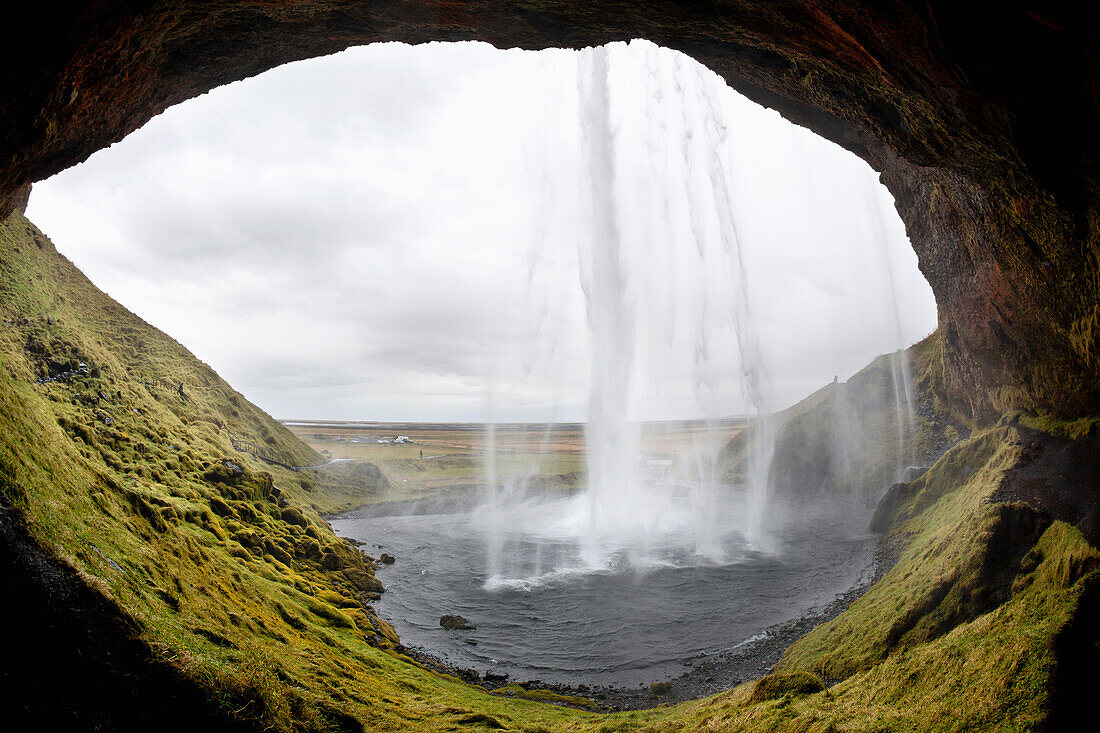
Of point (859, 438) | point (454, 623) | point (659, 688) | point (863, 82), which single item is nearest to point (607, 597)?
point (454, 623)

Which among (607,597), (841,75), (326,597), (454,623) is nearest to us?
(841,75)

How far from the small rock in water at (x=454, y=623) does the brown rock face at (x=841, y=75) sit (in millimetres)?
21858

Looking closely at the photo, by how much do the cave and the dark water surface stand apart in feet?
26.3

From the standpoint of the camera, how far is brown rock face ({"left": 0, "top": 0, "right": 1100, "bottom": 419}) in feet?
27.5

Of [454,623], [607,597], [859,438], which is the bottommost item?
[454,623]

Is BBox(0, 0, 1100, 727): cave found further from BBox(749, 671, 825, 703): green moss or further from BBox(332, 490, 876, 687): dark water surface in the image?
BBox(332, 490, 876, 687): dark water surface

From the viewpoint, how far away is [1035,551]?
13.3 metres

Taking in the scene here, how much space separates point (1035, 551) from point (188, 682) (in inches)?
849

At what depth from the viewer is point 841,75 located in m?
12.2

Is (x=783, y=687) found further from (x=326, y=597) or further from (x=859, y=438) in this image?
(x=859, y=438)

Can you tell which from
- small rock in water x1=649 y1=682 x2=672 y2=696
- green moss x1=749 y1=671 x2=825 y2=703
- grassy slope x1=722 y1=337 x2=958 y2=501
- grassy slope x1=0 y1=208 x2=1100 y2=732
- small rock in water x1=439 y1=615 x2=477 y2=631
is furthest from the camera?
grassy slope x1=722 y1=337 x2=958 y2=501

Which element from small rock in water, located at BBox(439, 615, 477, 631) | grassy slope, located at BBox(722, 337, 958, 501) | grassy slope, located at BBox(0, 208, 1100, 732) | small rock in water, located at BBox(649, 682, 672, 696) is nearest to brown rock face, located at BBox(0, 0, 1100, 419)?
grassy slope, located at BBox(0, 208, 1100, 732)

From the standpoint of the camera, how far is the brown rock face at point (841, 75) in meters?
8.38

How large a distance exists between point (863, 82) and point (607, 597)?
24.6 m
